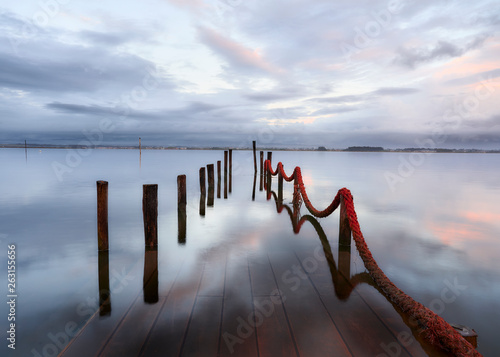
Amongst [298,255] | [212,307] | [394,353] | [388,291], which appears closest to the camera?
[394,353]

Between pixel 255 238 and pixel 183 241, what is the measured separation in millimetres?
1819

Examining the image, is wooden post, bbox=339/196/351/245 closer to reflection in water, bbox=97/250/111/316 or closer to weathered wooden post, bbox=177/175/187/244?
weathered wooden post, bbox=177/175/187/244

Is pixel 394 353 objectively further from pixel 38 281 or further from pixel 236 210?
pixel 236 210

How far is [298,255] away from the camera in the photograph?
21.5 feet

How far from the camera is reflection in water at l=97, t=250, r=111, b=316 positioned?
4.14 metres

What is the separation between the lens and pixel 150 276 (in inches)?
209

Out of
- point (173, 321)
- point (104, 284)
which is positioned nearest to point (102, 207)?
point (104, 284)

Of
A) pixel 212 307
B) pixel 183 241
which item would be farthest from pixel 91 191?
pixel 212 307

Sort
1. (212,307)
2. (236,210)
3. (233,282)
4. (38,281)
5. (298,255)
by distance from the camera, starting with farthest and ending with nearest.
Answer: (236,210) < (298,255) < (38,281) < (233,282) < (212,307)

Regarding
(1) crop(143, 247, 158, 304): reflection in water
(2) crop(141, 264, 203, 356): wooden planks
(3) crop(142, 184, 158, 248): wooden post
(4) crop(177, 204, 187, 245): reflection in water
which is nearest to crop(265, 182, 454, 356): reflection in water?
(2) crop(141, 264, 203, 356): wooden planks

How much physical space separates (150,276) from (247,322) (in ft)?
7.64

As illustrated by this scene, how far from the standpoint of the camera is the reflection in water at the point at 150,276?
443 centimetres

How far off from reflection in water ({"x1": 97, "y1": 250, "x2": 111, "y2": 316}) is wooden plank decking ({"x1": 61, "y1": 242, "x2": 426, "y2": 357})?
0.58ft

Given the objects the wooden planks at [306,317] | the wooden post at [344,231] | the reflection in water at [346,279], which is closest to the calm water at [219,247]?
the reflection in water at [346,279]
